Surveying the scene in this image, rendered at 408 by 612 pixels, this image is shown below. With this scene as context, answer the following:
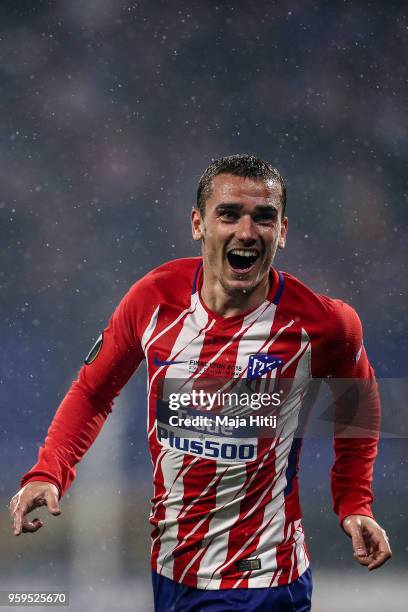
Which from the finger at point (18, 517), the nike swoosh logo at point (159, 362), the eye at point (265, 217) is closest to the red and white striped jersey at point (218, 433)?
the nike swoosh logo at point (159, 362)

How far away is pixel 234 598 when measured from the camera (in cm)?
205

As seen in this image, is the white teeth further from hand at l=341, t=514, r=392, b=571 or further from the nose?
hand at l=341, t=514, r=392, b=571

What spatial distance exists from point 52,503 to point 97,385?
1.45 ft

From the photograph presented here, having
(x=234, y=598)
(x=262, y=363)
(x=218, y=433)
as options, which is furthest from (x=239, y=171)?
(x=234, y=598)

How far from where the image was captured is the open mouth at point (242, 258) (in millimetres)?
2133

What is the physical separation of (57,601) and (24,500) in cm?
146

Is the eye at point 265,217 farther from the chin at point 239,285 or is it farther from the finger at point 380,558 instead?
the finger at point 380,558

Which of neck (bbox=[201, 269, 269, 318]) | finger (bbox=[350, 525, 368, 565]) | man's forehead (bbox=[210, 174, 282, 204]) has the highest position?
man's forehead (bbox=[210, 174, 282, 204])

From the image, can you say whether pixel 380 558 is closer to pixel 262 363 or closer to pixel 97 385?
pixel 262 363

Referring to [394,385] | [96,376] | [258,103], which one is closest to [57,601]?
[96,376]

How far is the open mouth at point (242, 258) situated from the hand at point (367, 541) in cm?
75

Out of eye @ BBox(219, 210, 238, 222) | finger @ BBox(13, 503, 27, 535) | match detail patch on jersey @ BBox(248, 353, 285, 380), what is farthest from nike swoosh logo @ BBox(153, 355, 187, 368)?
finger @ BBox(13, 503, 27, 535)

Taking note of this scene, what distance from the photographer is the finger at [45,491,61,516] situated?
1.92 meters

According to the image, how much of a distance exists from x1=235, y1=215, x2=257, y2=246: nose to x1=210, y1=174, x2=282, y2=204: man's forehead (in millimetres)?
56
